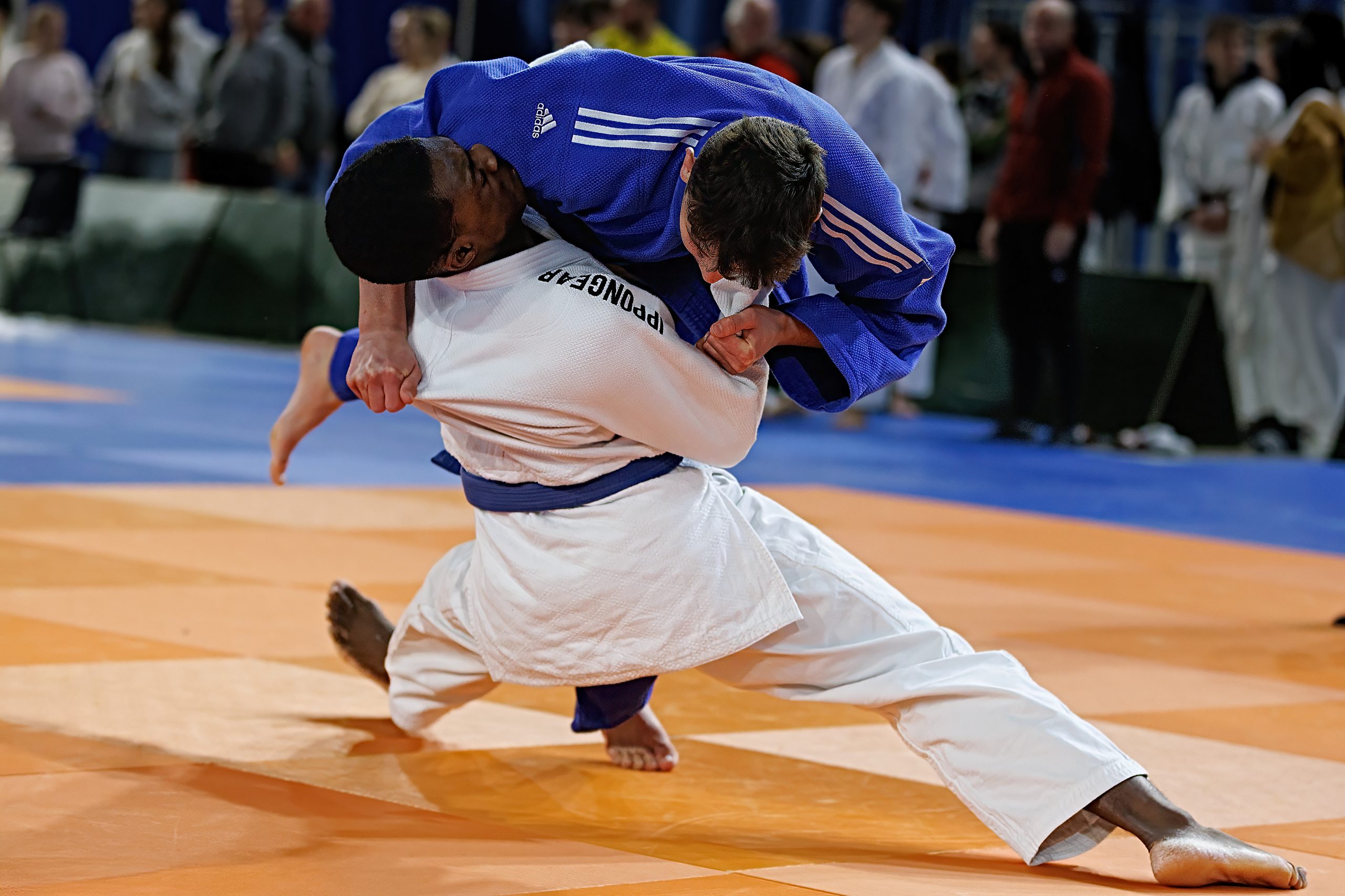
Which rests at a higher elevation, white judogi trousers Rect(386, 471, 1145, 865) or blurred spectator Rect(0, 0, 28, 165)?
white judogi trousers Rect(386, 471, 1145, 865)

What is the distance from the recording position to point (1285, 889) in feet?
9.08

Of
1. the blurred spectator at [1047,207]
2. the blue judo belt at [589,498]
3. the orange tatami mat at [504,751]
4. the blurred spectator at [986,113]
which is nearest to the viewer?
the orange tatami mat at [504,751]

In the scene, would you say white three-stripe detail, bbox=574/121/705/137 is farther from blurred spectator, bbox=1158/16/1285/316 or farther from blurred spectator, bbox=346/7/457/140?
blurred spectator, bbox=346/7/457/140

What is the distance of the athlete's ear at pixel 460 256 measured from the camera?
2836mm

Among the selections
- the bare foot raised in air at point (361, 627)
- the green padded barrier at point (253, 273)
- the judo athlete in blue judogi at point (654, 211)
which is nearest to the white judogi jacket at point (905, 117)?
the green padded barrier at point (253, 273)

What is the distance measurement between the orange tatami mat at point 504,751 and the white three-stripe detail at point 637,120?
1.09 m

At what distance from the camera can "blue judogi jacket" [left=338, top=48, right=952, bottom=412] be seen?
9.34 feet

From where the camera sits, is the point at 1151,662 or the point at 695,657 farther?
the point at 1151,662

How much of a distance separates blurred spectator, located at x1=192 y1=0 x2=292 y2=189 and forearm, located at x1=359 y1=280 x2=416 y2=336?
12210 mm

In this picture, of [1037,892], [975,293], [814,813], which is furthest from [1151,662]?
[975,293]

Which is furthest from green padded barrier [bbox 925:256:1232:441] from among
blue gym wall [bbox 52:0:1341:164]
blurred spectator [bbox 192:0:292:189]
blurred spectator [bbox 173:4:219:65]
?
blurred spectator [bbox 173:4:219:65]

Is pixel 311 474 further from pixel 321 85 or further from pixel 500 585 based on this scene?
pixel 321 85

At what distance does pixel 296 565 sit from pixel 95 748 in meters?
2.20

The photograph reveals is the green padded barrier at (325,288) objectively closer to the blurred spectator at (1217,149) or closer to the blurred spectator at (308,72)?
the blurred spectator at (308,72)
